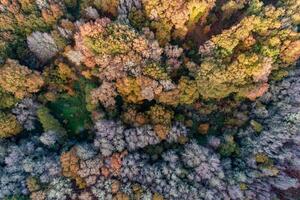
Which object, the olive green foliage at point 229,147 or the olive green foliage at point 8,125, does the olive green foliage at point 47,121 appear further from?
the olive green foliage at point 229,147

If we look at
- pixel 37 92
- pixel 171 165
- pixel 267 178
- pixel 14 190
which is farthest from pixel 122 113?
pixel 267 178

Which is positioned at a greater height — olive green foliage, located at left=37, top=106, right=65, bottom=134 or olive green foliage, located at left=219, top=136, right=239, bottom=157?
olive green foliage, located at left=219, top=136, right=239, bottom=157

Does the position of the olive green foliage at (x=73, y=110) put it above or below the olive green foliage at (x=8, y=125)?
above

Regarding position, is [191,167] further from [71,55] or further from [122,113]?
[71,55]

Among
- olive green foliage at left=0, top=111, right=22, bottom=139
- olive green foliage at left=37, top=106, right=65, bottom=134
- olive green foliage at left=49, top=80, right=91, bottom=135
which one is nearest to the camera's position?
olive green foliage at left=0, top=111, right=22, bottom=139

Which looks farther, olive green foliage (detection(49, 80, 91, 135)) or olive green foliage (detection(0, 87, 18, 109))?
olive green foliage (detection(49, 80, 91, 135))

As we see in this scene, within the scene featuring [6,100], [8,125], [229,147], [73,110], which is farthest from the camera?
[73,110]

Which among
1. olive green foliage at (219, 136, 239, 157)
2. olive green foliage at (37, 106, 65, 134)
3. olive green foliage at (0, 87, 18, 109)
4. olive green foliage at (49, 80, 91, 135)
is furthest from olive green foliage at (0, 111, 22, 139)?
olive green foliage at (219, 136, 239, 157)

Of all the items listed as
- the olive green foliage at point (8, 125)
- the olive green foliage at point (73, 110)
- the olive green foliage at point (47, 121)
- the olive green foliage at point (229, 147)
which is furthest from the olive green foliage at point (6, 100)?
the olive green foliage at point (229, 147)

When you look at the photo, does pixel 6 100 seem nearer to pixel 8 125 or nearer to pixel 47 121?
pixel 8 125

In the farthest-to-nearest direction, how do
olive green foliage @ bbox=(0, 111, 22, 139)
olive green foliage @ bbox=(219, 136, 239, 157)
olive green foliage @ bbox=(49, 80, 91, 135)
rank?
olive green foliage @ bbox=(49, 80, 91, 135), olive green foliage @ bbox=(0, 111, 22, 139), olive green foliage @ bbox=(219, 136, 239, 157)

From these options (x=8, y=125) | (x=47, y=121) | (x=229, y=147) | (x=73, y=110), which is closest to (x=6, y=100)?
(x=8, y=125)

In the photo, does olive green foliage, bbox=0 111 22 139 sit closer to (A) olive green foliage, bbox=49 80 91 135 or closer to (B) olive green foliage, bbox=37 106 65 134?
(B) olive green foliage, bbox=37 106 65 134
